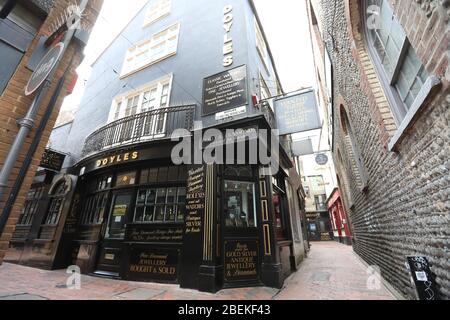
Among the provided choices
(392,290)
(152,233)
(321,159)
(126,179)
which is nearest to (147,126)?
(126,179)

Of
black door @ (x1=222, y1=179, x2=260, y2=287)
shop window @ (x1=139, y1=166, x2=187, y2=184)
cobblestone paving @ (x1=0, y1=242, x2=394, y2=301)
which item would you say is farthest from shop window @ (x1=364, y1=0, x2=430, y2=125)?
shop window @ (x1=139, y1=166, x2=187, y2=184)

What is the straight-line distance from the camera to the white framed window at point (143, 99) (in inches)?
304

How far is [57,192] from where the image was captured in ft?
27.4

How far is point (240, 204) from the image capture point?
5.82m

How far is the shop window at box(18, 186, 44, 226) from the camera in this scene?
8586 mm

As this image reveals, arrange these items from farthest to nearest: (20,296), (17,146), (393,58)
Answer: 1. (20,296)
2. (393,58)
3. (17,146)

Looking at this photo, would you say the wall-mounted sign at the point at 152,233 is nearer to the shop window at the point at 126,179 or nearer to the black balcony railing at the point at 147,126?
the shop window at the point at 126,179

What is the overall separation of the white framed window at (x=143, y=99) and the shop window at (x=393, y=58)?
5.99m

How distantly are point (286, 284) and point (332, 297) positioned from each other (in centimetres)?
141

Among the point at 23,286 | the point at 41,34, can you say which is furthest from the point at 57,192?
the point at 41,34

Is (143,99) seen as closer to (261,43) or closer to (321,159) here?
(261,43)

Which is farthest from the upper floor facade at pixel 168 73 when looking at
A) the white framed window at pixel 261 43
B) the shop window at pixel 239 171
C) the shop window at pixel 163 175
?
the shop window at pixel 239 171

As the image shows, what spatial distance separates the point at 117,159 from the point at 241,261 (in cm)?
495

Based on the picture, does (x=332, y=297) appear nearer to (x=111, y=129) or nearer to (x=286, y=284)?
(x=286, y=284)
